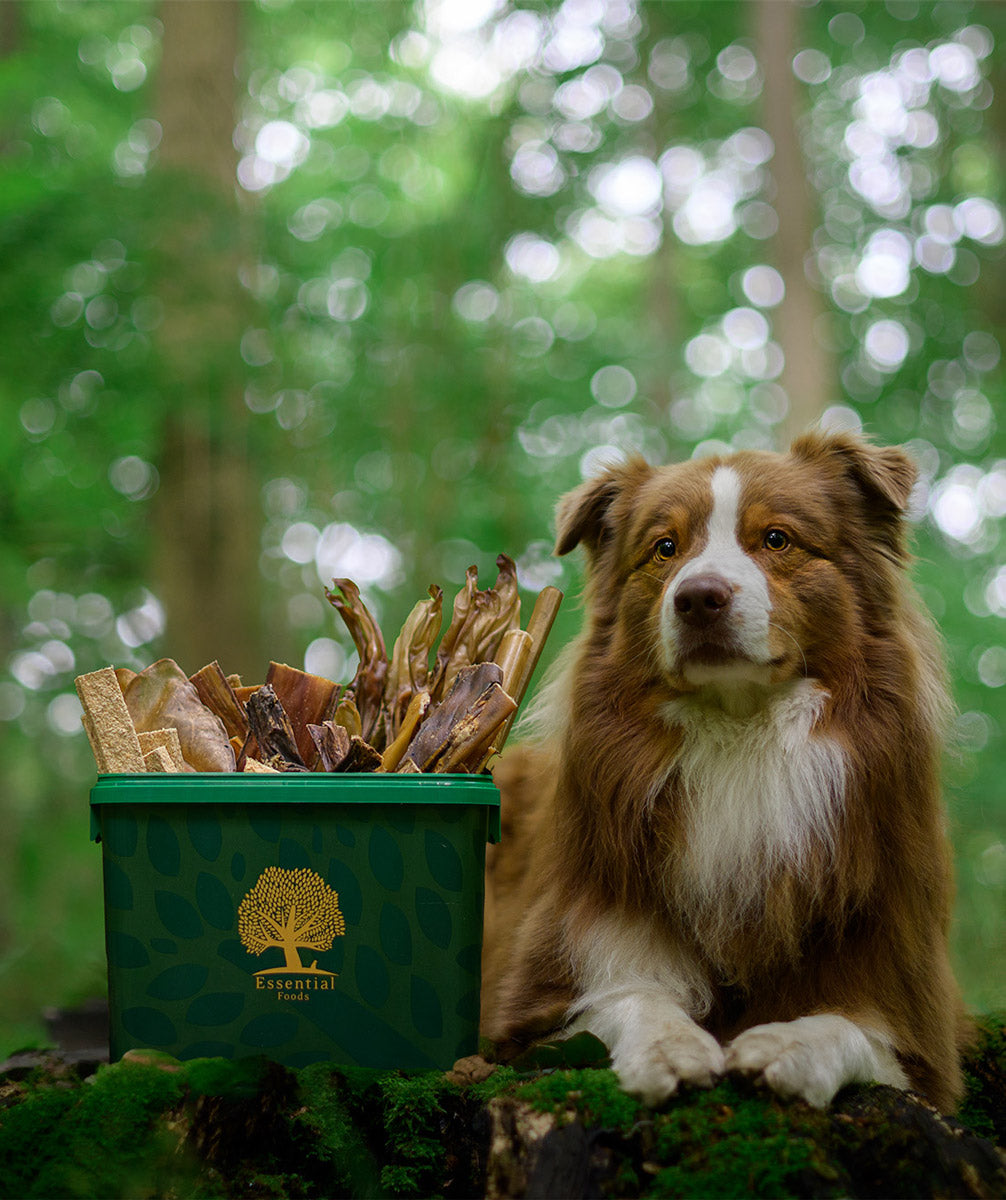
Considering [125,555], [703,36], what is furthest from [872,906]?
[703,36]

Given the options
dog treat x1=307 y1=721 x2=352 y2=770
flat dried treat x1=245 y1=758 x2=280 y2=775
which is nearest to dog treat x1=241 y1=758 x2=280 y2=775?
flat dried treat x1=245 y1=758 x2=280 y2=775

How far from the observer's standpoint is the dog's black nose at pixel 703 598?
2221 millimetres

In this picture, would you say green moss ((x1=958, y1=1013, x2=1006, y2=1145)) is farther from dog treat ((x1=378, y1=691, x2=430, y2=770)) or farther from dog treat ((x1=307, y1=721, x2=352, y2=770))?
dog treat ((x1=307, y1=721, x2=352, y2=770))

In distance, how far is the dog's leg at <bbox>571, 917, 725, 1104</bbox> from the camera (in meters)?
1.88

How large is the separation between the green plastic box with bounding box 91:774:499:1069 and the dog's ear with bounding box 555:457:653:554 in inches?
35.7

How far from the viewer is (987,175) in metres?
9.24

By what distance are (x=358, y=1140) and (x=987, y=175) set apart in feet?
32.2

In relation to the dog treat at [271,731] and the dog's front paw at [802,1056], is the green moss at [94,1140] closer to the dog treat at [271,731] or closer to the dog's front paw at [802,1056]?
the dog treat at [271,731]

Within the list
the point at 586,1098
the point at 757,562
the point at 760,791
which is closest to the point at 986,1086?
the point at 760,791

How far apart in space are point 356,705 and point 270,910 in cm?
72

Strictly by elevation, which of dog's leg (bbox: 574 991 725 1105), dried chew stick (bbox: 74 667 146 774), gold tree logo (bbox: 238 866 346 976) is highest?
dried chew stick (bbox: 74 667 146 774)

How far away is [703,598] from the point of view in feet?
7.29

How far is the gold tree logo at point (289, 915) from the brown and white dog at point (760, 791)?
0.56 meters

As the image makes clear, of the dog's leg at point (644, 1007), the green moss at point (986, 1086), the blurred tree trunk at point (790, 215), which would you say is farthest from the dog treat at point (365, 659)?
the blurred tree trunk at point (790, 215)
